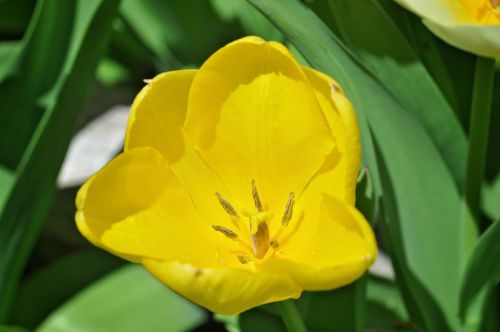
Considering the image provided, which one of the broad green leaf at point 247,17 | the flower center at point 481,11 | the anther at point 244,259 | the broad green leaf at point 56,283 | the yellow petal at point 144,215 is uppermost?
the flower center at point 481,11

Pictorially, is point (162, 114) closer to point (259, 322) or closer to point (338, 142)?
point (338, 142)

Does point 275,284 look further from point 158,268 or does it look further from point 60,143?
point 60,143

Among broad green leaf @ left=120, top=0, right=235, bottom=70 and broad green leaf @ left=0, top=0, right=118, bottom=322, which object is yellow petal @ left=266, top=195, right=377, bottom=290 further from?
broad green leaf @ left=120, top=0, right=235, bottom=70

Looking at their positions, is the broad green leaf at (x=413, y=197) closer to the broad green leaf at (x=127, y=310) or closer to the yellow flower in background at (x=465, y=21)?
the yellow flower in background at (x=465, y=21)

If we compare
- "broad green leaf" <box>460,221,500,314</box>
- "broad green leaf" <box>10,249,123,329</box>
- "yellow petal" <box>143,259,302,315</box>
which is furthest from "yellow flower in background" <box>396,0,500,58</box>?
"broad green leaf" <box>10,249,123,329</box>

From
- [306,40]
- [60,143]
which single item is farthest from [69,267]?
[306,40]

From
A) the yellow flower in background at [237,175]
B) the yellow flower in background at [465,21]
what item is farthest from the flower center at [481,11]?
the yellow flower in background at [237,175]
